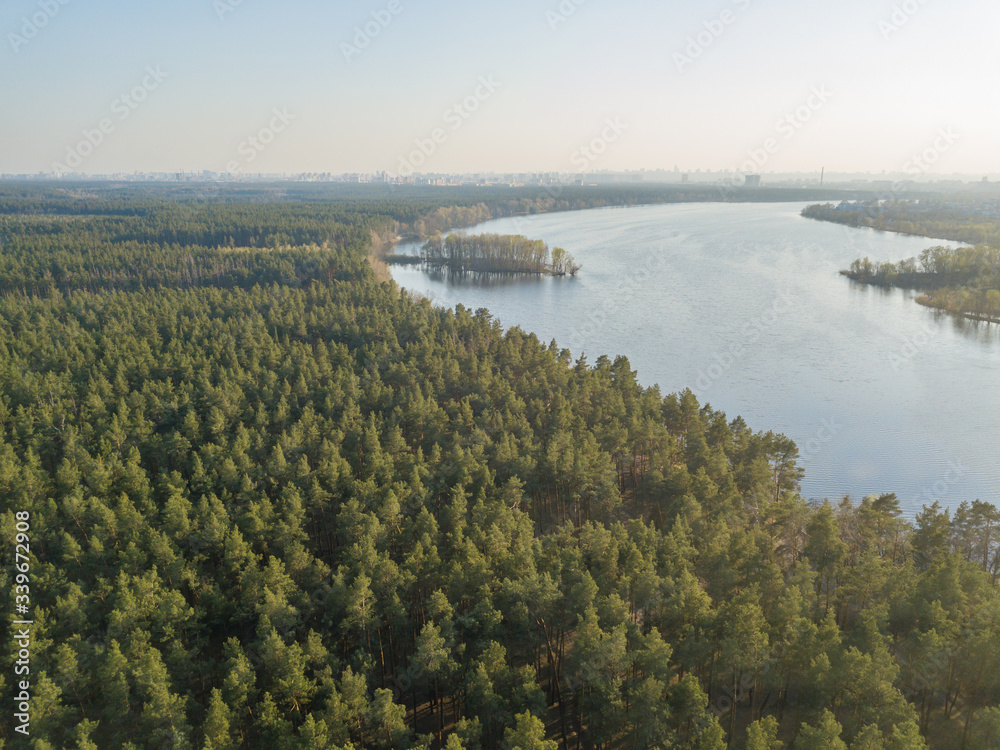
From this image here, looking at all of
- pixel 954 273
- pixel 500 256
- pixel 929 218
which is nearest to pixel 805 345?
pixel 954 273

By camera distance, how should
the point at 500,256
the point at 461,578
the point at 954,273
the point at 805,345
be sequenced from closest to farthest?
the point at 461,578 < the point at 805,345 < the point at 954,273 < the point at 500,256

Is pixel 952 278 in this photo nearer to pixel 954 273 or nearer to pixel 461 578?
pixel 954 273

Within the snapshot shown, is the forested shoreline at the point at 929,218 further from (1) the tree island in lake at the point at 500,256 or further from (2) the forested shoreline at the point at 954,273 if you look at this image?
(1) the tree island in lake at the point at 500,256

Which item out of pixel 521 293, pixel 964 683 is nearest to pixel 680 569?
pixel 964 683

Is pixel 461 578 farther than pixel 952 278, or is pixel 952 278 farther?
pixel 952 278

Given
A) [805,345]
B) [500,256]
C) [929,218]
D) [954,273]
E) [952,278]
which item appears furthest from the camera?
[929,218]

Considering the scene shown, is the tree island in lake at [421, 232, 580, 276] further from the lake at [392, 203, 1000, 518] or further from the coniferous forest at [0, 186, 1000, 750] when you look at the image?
the coniferous forest at [0, 186, 1000, 750]
